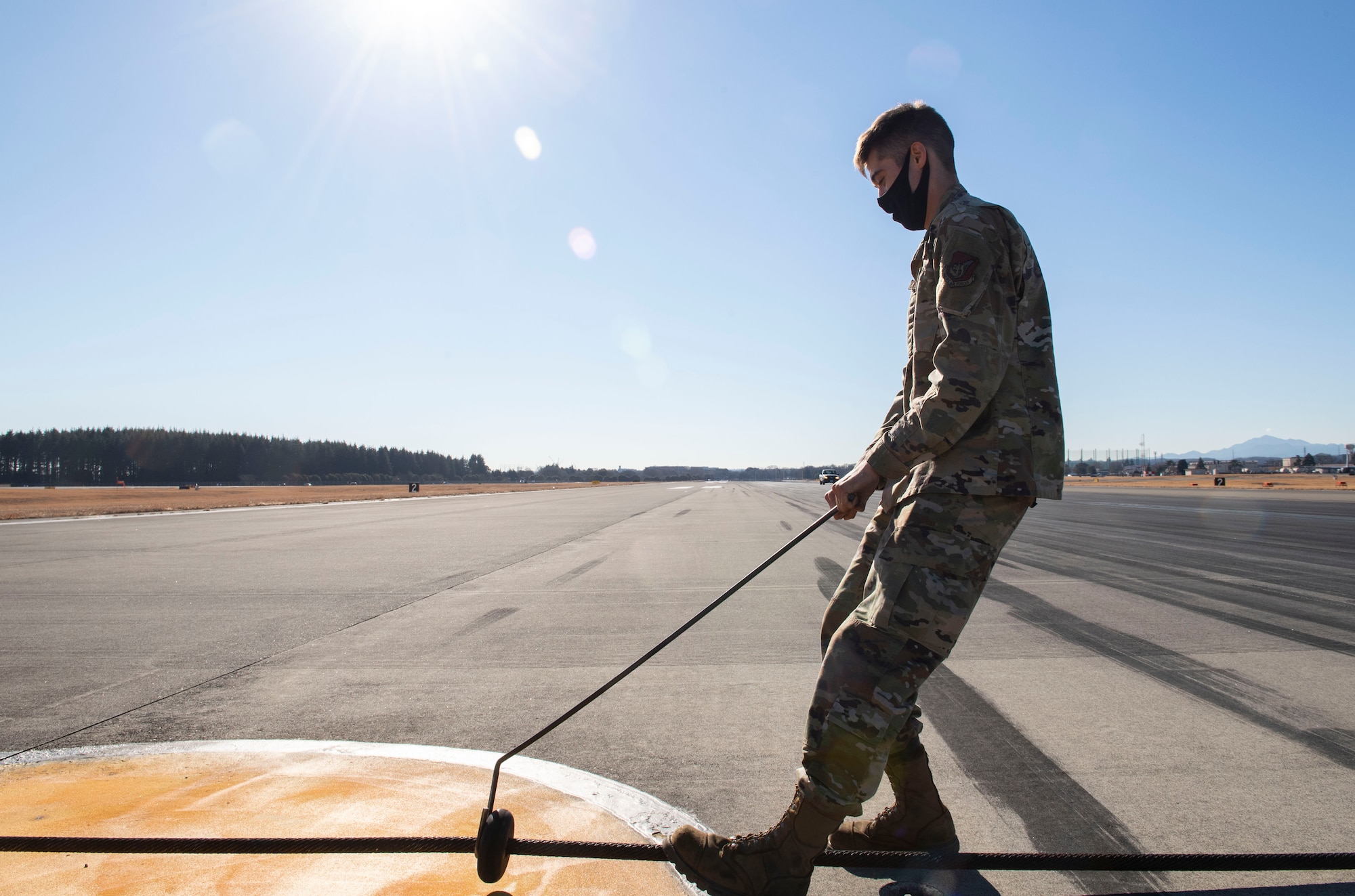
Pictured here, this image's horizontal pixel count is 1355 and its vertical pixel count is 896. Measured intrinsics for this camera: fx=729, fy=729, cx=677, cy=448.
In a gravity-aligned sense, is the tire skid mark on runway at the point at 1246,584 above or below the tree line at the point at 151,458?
below

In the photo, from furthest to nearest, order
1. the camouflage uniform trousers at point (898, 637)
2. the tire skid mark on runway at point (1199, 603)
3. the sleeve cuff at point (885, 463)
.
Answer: the tire skid mark on runway at point (1199, 603) → the sleeve cuff at point (885, 463) → the camouflage uniform trousers at point (898, 637)

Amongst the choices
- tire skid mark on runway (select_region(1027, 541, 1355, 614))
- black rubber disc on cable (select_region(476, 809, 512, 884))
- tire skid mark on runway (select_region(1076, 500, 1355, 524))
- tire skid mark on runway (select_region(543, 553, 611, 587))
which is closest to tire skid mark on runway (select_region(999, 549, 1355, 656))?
tire skid mark on runway (select_region(1027, 541, 1355, 614))

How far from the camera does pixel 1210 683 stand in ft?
13.6


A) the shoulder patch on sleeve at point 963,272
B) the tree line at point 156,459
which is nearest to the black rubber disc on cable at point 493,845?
the shoulder patch on sleeve at point 963,272

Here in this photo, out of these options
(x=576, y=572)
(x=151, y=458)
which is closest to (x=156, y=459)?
(x=151, y=458)

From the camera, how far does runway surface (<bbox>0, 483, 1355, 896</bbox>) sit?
2648 mm

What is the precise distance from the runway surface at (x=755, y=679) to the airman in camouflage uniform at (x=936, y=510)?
0.38 m

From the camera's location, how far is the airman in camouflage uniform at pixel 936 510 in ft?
6.61

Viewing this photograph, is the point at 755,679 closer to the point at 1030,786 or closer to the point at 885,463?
the point at 1030,786

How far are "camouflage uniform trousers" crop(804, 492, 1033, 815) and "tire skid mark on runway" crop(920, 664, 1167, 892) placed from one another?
828 millimetres

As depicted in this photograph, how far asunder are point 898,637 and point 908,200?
4.64ft

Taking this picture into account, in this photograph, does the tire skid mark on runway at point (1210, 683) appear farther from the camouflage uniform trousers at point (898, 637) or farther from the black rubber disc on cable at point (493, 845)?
the black rubber disc on cable at point (493, 845)

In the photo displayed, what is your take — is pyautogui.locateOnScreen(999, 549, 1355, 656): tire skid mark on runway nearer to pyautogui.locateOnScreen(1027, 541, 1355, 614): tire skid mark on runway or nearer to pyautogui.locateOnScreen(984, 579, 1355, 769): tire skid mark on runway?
pyautogui.locateOnScreen(1027, 541, 1355, 614): tire skid mark on runway

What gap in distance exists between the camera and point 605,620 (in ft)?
20.9
